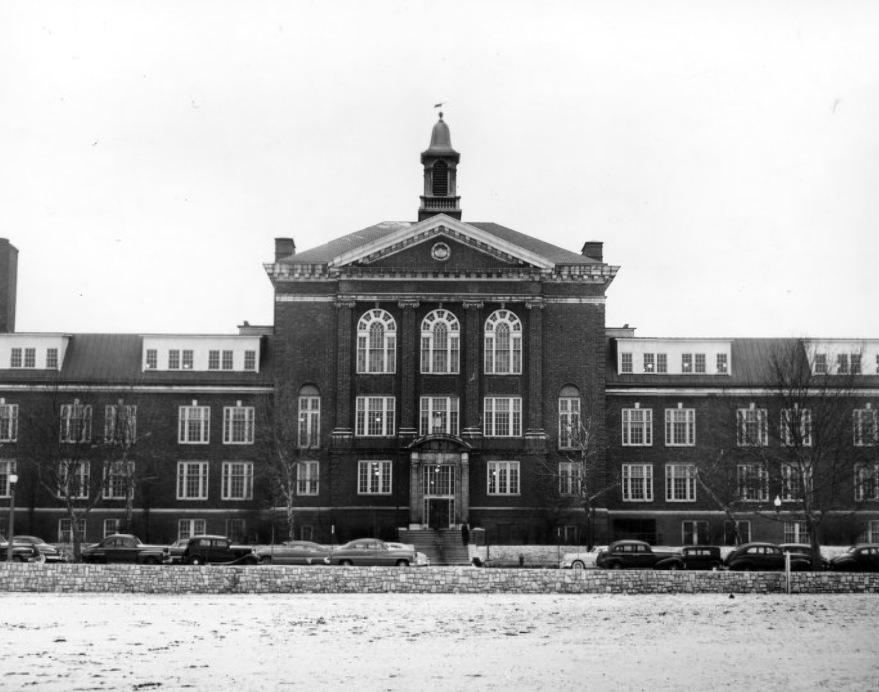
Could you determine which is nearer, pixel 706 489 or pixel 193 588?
pixel 193 588

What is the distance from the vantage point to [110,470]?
243 feet

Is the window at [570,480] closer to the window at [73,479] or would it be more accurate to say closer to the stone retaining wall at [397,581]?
the stone retaining wall at [397,581]

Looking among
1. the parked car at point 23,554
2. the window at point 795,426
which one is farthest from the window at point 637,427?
the parked car at point 23,554

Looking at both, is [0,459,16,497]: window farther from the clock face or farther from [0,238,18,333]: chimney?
the clock face

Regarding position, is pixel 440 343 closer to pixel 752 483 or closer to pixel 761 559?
pixel 752 483

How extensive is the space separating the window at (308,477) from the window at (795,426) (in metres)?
26.0

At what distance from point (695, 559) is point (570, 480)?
1657cm

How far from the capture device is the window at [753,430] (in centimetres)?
7006

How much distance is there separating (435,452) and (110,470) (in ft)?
58.8

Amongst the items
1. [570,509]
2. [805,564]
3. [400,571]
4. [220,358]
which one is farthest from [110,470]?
[805,564]

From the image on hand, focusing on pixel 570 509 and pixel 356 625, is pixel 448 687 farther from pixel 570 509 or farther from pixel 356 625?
pixel 570 509

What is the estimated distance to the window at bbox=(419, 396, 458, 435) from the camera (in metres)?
77.0

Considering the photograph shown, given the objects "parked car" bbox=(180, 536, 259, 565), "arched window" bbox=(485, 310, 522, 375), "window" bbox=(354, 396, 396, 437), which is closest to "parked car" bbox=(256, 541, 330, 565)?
"parked car" bbox=(180, 536, 259, 565)

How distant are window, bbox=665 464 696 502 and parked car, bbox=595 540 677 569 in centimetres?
1794
